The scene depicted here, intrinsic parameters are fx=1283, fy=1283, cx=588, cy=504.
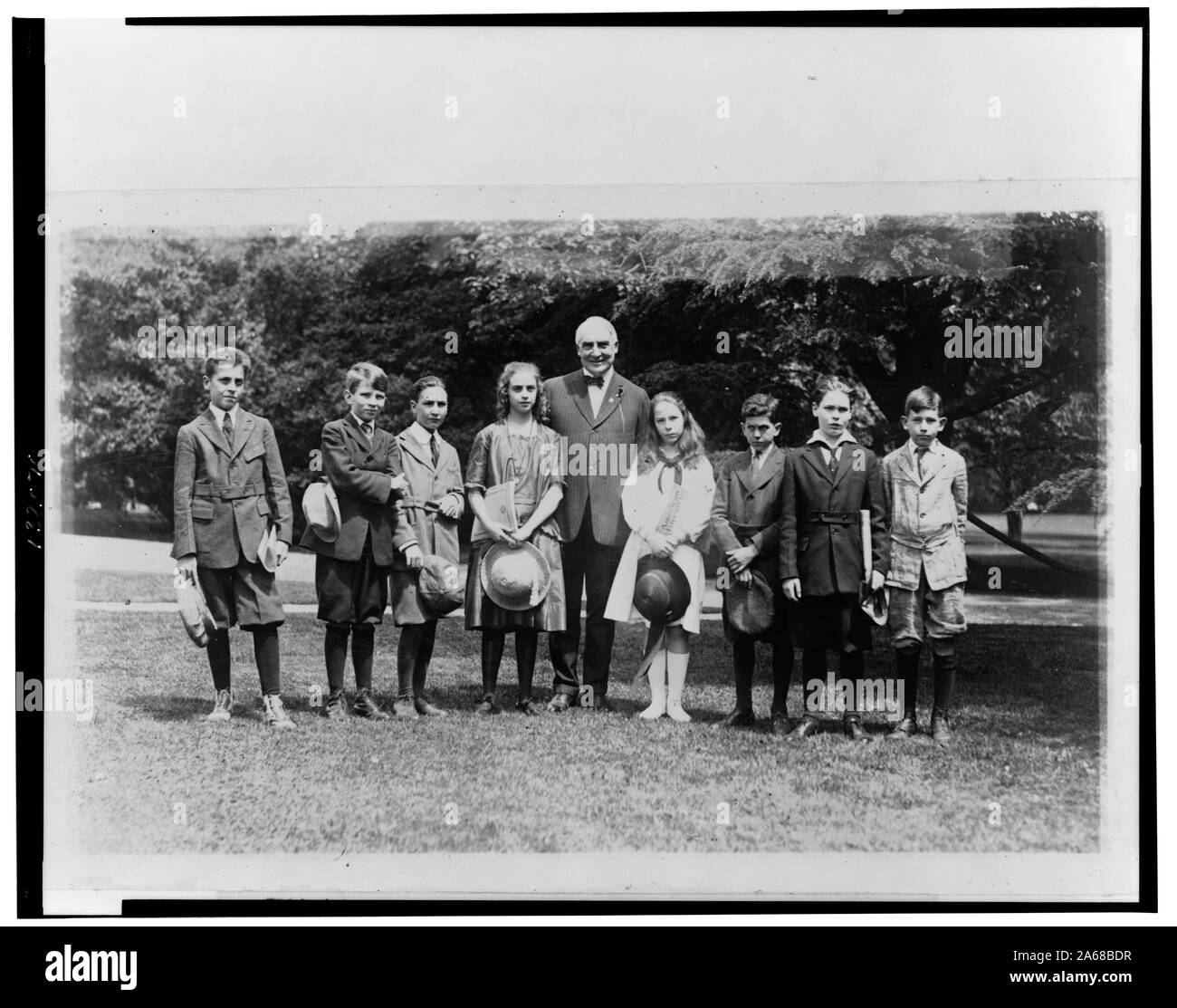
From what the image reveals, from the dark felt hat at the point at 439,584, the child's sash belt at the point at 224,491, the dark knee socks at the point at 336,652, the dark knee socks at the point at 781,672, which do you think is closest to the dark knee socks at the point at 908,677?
the dark knee socks at the point at 781,672

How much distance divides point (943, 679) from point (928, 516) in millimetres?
934

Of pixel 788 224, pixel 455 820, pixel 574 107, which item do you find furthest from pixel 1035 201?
pixel 455 820

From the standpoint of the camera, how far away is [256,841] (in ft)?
23.5

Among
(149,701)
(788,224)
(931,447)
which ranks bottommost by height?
(149,701)

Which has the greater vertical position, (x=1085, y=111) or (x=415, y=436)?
(x=1085, y=111)

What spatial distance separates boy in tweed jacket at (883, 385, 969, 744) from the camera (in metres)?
7.31

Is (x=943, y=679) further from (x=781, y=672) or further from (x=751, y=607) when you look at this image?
(x=751, y=607)

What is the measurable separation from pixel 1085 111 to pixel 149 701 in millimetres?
6287

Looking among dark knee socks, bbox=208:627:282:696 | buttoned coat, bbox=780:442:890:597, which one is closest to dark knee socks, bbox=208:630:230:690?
dark knee socks, bbox=208:627:282:696

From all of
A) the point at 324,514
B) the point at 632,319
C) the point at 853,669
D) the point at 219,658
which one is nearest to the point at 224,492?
the point at 324,514

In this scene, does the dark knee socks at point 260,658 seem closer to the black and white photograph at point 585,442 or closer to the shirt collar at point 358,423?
the black and white photograph at point 585,442

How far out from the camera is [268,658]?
7.36 metres

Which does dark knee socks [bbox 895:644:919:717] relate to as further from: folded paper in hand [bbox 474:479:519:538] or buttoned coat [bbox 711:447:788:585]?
folded paper in hand [bbox 474:479:519:538]
